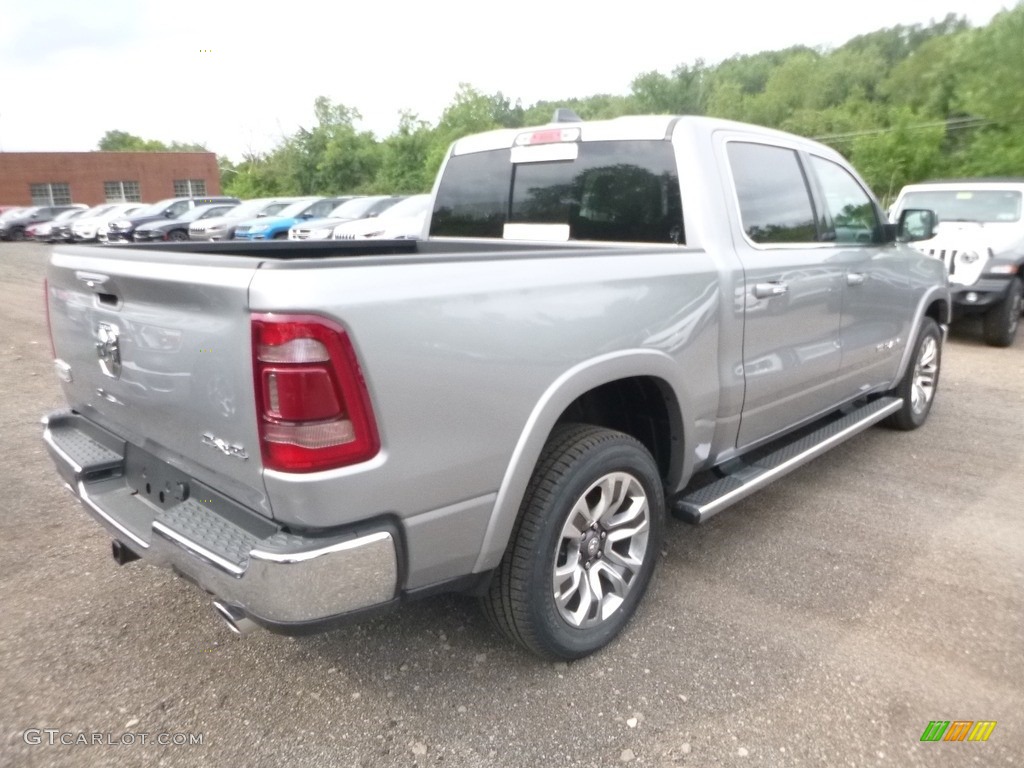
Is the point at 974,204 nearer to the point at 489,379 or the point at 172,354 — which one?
the point at 489,379

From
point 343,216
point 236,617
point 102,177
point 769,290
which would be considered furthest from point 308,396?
point 102,177

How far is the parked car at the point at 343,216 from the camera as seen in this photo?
16.9 m

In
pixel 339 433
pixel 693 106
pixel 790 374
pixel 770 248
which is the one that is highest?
pixel 693 106

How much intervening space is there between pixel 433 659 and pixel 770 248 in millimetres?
2235

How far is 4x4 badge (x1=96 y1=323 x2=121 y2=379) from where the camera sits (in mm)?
2408

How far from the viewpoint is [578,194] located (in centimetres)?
349

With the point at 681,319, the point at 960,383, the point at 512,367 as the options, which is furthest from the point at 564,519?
the point at 960,383

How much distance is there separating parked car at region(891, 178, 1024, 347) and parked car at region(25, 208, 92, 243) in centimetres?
2825

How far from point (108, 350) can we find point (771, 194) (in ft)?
9.27

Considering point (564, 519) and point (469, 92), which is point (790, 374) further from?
point (469, 92)

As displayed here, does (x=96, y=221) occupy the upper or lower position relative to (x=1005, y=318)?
upper

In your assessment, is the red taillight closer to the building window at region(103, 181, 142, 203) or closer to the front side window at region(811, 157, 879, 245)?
the front side window at region(811, 157, 879, 245)

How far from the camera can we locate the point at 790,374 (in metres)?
3.54

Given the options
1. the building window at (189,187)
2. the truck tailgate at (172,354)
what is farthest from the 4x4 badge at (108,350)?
the building window at (189,187)
